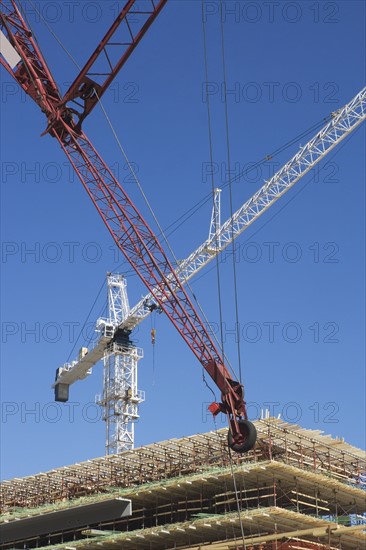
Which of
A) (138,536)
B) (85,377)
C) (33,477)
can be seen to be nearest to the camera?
(138,536)

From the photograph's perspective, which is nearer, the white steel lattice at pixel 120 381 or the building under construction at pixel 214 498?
the building under construction at pixel 214 498

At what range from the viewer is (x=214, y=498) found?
61062 mm

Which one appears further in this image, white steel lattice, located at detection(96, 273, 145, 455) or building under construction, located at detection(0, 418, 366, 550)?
white steel lattice, located at detection(96, 273, 145, 455)

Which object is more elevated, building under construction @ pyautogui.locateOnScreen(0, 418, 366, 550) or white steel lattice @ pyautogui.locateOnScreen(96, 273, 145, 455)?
white steel lattice @ pyautogui.locateOnScreen(96, 273, 145, 455)

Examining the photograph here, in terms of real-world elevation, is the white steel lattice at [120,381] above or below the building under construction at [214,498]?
above

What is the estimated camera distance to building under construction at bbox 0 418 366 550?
5653cm

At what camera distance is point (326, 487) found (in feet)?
198

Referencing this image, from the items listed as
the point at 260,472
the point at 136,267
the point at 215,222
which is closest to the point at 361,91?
the point at 215,222

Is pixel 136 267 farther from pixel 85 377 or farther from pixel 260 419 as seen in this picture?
pixel 85 377

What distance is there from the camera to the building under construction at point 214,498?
5653 centimetres

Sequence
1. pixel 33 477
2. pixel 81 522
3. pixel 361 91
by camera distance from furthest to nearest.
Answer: pixel 361 91, pixel 33 477, pixel 81 522

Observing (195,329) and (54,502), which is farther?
(54,502)

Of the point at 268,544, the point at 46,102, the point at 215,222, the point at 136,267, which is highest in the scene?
the point at 215,222

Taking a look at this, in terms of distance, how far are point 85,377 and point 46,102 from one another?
2440 inches
